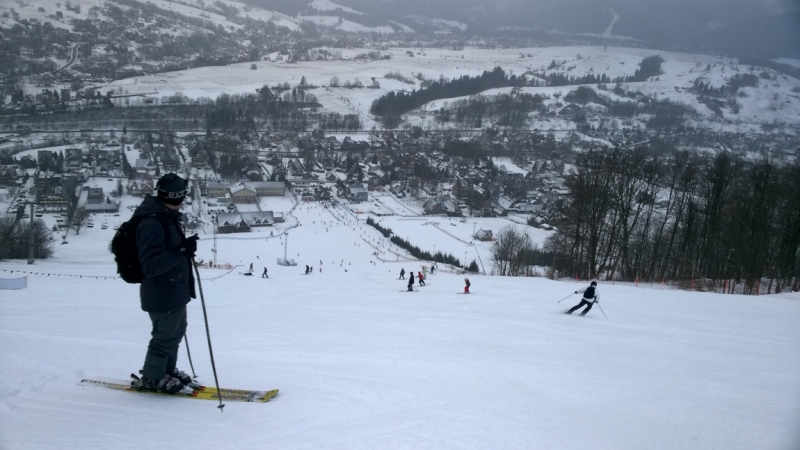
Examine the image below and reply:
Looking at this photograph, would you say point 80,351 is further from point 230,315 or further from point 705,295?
point 705,295

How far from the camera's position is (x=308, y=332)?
187 inches

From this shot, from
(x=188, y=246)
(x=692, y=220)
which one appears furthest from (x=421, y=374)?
(x=692, y=220)

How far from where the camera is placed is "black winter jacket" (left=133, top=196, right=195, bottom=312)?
2.40 metres

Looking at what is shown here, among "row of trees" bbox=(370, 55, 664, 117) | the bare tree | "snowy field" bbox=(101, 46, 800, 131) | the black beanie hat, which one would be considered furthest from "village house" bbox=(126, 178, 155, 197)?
"row of trees" bbox=(370, 55, 664, 117)

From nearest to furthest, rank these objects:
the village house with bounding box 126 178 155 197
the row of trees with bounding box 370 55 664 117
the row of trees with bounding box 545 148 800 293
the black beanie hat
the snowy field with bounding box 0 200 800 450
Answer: the snowy field with bounding box 0 200 800 450 < the black beanie hat < the row of trees with bounding box 545 148 800 293 < the village house with bounding box 126 178 155 197 < the row of trees with bounding box 370 55 664 117

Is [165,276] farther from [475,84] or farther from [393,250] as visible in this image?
[475,84]

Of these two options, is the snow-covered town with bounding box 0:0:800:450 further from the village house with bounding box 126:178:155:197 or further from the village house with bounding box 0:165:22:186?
the village house with bounding box 126:178:155:197

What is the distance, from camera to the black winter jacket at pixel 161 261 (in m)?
2.40

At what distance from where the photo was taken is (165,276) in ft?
8.34

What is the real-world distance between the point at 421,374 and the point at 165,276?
1.75 m

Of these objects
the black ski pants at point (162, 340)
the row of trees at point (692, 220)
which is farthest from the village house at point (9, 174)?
the black ski pants at point (162, 340)

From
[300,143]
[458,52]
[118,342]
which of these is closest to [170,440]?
[118,342]

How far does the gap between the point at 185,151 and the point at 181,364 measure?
4812 cm

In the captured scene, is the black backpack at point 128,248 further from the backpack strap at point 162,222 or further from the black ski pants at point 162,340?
the black ski pants at point 162,340
